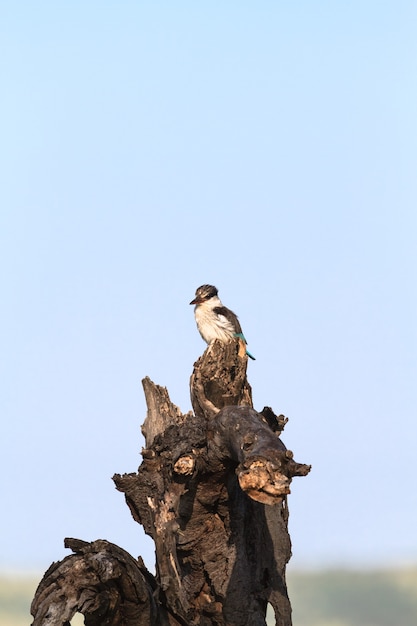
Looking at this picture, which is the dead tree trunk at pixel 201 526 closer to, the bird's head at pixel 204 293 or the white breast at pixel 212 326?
the white breast at pixel 212 326

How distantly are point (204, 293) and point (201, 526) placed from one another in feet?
→ 17.1

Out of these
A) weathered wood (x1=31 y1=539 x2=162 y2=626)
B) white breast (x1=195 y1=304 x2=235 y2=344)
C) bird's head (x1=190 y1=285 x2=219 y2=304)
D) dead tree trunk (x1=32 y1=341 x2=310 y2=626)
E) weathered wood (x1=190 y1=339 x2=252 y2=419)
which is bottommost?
weathered wood (x1=31 y1=539 x2=162 y2=626)

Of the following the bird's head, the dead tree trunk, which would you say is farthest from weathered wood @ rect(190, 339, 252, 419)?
the bird's head

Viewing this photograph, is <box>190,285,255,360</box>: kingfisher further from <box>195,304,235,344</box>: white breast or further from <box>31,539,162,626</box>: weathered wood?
<box>31,539,162,626</box>: weathered wood

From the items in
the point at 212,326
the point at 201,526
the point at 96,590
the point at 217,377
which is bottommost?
the point at 96,590

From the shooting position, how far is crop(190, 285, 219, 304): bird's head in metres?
14.9

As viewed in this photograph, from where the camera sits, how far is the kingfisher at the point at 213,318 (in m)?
14.2

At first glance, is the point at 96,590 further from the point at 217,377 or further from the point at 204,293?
the point at 204,293

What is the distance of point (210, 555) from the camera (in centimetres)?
1041

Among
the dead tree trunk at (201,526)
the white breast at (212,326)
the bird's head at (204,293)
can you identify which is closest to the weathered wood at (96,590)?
the dead tree trunk at (201,526)

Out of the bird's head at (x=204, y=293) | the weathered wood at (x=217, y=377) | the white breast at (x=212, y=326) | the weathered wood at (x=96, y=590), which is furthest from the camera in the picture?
the bird's head at (x=204, y=293)

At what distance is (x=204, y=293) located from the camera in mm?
15000

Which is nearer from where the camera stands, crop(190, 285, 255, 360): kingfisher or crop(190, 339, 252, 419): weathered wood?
crop(190, 339, 252, 419): weathered wood

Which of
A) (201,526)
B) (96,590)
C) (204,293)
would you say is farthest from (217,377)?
(204,293)
